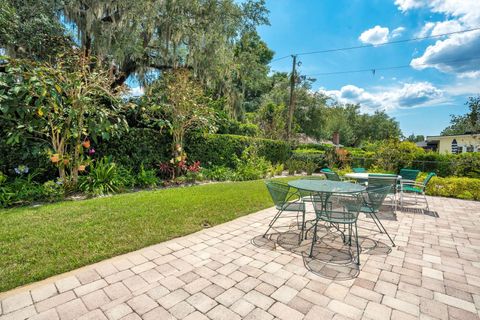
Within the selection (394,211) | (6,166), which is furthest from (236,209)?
(6,166)

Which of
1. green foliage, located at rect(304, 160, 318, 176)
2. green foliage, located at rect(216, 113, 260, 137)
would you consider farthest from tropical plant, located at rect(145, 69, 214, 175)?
green foliage, located at rect(304, 160, 318, 176)

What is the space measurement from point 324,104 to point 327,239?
20.2 m

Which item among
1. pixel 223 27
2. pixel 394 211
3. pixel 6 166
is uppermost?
pixel 223 27

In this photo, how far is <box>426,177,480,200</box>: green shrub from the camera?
6.42 metres

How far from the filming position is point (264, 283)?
211 cm

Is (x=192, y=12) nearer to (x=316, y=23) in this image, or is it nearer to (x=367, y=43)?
(x=316, y=23)

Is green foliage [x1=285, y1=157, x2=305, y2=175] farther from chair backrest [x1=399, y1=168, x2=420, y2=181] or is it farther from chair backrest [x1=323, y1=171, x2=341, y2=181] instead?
chair backrest [x1=323, y1=171, x2=341, y2=181]

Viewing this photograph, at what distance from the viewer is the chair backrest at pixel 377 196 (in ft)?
10.3

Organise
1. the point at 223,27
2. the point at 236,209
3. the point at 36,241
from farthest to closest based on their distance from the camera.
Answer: the point at 223,27 < the point at 236,209 < the point at 36,241

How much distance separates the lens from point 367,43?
425 inches

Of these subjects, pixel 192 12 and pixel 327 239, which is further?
pixel 192 12

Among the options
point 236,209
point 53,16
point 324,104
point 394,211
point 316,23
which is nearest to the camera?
point 236,209

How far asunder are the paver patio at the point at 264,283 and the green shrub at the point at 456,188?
4.36 m

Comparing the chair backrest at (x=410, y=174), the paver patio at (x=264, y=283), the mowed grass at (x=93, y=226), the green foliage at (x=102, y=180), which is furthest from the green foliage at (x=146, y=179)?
the chair backrest at (x=410, y=174)
